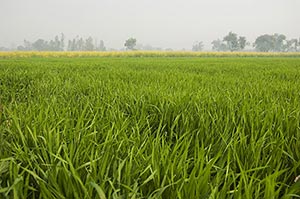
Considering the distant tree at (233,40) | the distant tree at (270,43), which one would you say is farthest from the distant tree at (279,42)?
the distant tree at (233,40)

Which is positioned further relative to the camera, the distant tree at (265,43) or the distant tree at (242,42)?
the distant tree at (265,43)

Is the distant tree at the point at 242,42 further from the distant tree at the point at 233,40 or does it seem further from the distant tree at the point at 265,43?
the distant tree at the point at 265,43

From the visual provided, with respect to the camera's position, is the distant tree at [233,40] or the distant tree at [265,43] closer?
the distant tree at [233,40]

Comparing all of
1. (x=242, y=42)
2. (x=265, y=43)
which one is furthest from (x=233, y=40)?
(x=265, y=43)

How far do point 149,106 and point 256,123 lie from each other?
2.72ft

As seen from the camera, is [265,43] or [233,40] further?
[265,43]

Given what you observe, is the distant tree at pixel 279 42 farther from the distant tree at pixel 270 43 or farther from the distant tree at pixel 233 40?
the distant tree at pixel 233 40

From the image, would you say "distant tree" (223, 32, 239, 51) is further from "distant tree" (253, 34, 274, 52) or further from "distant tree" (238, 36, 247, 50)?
"distant tree" (253, 34, 274, 52)

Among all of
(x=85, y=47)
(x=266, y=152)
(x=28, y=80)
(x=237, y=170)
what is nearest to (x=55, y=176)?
(x=237, y=170)

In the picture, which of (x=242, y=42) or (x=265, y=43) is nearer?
(x=242, y=42)

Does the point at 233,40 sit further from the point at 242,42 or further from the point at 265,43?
the point at 265,43

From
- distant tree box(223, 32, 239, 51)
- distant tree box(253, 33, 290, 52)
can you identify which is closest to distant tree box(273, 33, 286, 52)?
distant tree box(253, 33, 290, 52)

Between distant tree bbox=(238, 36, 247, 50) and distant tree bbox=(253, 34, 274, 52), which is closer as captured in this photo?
distant tree bbox=(238, 36, 247, 50)

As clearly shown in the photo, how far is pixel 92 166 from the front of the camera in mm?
761
